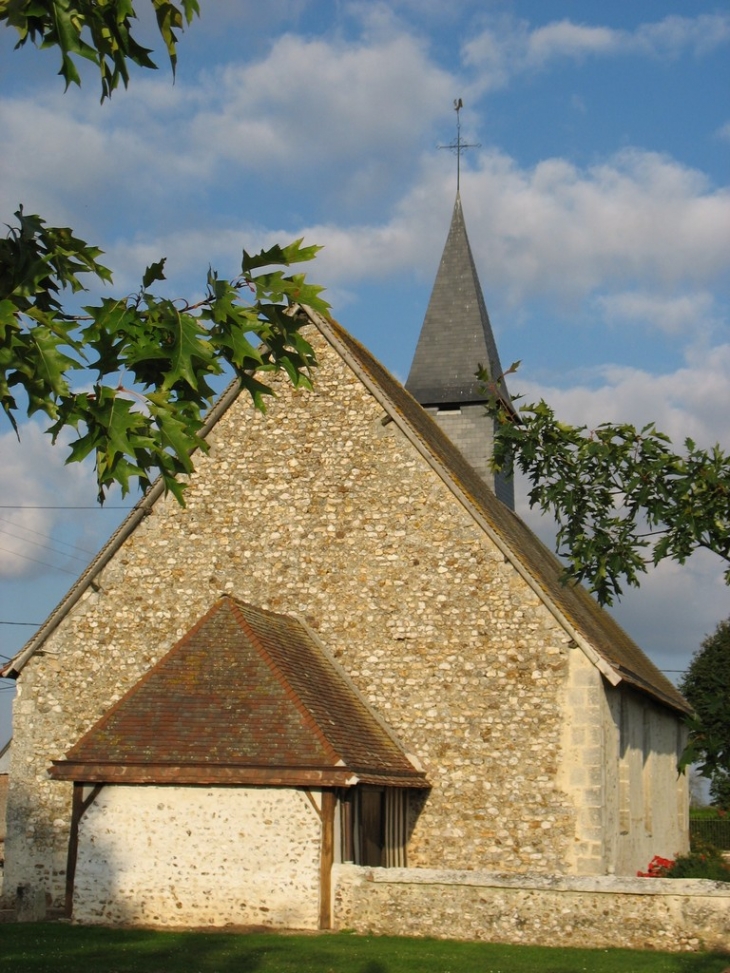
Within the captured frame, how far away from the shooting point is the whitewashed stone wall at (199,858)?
14008mm

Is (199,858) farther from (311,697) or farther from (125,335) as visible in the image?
(125,335)

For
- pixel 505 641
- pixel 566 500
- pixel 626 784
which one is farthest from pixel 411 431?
pixel 566 500

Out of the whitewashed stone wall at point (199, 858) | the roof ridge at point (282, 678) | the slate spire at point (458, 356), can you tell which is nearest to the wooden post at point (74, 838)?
the whitewashed stone wall at point (199, 858)

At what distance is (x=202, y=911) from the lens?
14.2 meters

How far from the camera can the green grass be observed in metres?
11.5

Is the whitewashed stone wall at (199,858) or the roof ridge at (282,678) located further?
the roof ridge at (282,678)

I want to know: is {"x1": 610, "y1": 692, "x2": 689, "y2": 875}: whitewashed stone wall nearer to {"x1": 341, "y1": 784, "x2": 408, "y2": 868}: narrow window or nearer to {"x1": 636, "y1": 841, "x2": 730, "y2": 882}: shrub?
{"x1": 636, "y1": 841, "x2": 730, "y2": 882}: shrub

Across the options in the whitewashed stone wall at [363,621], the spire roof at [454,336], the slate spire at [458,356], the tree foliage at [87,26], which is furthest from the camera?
the spire roof at [454,336]

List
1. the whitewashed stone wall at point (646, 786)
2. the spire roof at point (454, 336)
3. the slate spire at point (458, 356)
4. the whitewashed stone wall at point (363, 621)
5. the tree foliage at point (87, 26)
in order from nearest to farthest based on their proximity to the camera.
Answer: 1. the tree foliage at point (87, 26)
2. the whitewashed stone wall at point (363, 621)
3. the whitewashed stone wall at point (646, 786)
4. the slate spire at point (458, 356)
5. the spire roof at point (454, 336)

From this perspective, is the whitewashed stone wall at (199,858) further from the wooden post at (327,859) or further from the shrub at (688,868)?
the shrub at (688,868)

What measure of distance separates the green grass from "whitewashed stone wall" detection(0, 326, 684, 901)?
2.97m

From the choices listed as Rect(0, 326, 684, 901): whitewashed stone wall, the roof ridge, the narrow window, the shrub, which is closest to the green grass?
the narrow window

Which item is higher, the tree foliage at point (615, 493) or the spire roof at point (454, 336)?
the spire roof at point (454, 336)

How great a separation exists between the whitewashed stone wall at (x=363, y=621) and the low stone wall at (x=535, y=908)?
2.34 metres
